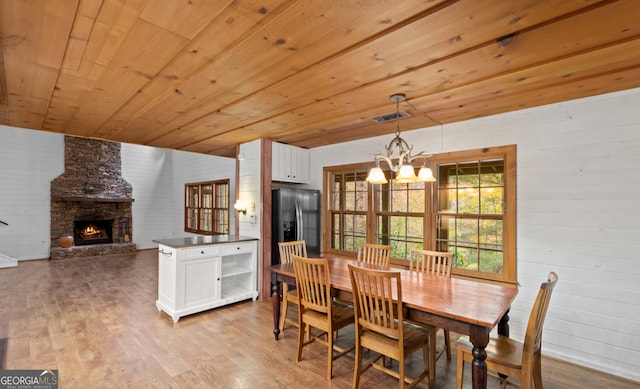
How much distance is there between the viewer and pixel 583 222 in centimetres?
281

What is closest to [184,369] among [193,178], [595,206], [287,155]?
[287,155]

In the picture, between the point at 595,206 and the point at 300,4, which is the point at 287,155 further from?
the point at 595,206

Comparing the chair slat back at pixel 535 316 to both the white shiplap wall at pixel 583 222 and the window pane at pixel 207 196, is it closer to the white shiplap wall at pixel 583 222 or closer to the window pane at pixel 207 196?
the white shiplap wall at pixel 583 222

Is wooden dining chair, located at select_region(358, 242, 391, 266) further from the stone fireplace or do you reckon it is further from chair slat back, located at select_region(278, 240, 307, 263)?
the stone fireplace

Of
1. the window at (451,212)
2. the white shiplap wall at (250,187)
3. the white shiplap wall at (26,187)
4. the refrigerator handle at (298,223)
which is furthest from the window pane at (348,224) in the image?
the white shiplap wall at (26,187)

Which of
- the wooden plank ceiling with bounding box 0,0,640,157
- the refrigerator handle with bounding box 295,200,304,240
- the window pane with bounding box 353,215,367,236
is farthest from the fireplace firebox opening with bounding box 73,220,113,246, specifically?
the window pane with bounding box 353,215,367,236

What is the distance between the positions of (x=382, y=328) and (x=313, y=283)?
A: 0.73m

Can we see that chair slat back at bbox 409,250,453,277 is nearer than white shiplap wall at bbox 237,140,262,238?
Yes

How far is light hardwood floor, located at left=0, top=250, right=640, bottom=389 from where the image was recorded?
2473 millimetres

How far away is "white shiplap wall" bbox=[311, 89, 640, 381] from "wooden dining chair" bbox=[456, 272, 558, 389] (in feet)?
3.59

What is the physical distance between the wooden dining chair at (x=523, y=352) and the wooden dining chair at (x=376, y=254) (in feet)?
4.43

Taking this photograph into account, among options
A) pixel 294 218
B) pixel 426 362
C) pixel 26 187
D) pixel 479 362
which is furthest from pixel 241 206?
pixel 26 187

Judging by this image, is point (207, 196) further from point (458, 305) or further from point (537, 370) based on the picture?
point (537, 370)

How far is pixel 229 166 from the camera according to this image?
739cm
